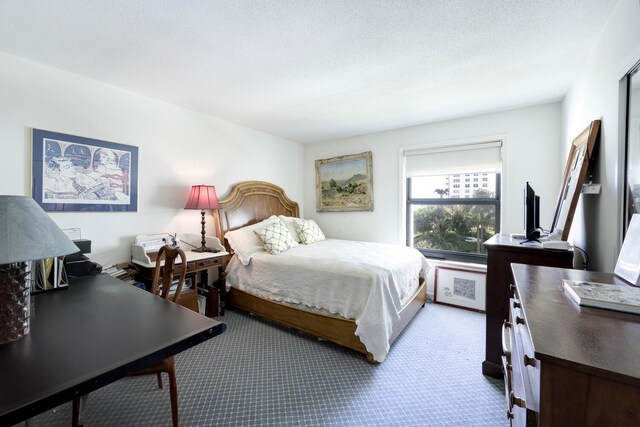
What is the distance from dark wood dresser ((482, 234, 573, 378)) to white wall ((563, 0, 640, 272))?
12.9 inches

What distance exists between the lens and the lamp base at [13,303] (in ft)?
2.89

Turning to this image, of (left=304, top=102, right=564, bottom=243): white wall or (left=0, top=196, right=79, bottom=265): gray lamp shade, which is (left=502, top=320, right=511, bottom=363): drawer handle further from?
(left=304, top=102, right=564, bottom=243): white wall

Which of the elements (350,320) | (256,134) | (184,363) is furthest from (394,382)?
(256,134)

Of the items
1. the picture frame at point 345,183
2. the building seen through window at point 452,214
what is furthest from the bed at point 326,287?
the picture frame at point 345,183

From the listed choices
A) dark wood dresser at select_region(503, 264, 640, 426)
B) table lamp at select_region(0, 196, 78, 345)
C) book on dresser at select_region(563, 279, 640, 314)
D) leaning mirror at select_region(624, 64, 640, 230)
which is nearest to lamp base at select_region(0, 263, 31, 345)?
table lamp at select_region(0, 196, 78, 345)

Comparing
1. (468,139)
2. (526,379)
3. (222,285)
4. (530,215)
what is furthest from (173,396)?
(468,139)

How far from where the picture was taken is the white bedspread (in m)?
2.07

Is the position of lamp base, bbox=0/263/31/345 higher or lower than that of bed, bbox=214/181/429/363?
higher

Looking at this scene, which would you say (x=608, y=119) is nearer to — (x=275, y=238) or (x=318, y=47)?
(x=318, y=47)

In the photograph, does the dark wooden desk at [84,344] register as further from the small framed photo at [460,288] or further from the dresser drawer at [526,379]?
the small framed photo at [460,288]

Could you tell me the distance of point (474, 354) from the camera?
221 centimetres

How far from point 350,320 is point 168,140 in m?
2.69

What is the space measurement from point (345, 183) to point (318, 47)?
2.51 meters

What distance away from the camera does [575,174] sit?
1.93m
